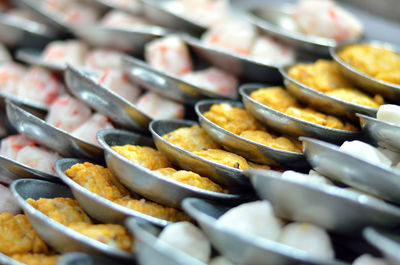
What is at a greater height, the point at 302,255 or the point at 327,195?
the point at 327,195

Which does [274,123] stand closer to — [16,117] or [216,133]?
[216,133]

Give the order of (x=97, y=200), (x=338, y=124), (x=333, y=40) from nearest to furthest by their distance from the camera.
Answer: (x=97, y=200) < (x=338, y=124) < (x=333, y=40)

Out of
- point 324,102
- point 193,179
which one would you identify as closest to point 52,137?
point 193,179

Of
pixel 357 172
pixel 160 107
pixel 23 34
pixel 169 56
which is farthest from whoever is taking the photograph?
pixel 23 34

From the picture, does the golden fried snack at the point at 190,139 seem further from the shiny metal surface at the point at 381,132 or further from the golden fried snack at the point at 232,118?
the shiny metal surface at the point at 381,132

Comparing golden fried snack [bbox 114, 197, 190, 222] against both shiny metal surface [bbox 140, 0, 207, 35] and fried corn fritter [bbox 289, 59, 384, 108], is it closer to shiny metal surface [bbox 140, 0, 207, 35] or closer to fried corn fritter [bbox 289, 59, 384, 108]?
fried corn fritter [bbox 289, 59, 384, 108]

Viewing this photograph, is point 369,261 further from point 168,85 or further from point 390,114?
point 168,85

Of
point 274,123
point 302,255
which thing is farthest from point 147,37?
point 302,255
